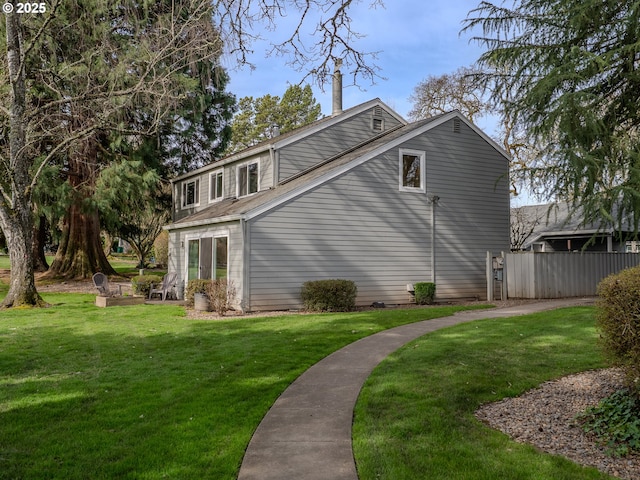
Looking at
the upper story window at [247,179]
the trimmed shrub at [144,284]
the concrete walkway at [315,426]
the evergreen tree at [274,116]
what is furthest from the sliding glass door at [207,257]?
the evergreen tree at [274,116]

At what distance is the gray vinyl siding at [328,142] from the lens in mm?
17281

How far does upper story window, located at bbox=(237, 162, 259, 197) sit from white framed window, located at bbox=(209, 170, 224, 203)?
1.58m

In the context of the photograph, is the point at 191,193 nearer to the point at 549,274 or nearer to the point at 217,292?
the point at 217,292

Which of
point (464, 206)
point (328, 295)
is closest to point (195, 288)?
point (328, 295)

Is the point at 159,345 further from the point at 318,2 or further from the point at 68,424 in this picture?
the point at 318,2

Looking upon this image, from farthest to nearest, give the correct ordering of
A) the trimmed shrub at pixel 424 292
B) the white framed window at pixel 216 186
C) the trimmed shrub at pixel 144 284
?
1. the white framed window at pixel 216 186
2. the trimmed shrub at pixel 144 284
3. the trimmed shrub at pixel 424 292

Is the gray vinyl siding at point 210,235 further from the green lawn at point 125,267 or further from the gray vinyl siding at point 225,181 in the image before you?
the green lawn at point 125,267

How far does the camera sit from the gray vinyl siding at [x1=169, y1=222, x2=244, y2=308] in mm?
13766

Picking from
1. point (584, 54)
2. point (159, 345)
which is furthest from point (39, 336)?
point (584, 54)

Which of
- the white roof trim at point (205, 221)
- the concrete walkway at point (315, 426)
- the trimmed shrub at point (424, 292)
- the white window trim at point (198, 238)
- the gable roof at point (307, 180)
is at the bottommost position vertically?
the concrete walkway at point (315, 426)

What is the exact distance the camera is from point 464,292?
17.3 metres

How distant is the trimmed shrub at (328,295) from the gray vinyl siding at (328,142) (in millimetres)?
4891

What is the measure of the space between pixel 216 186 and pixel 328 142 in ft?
17.7

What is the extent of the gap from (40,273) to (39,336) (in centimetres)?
1895
